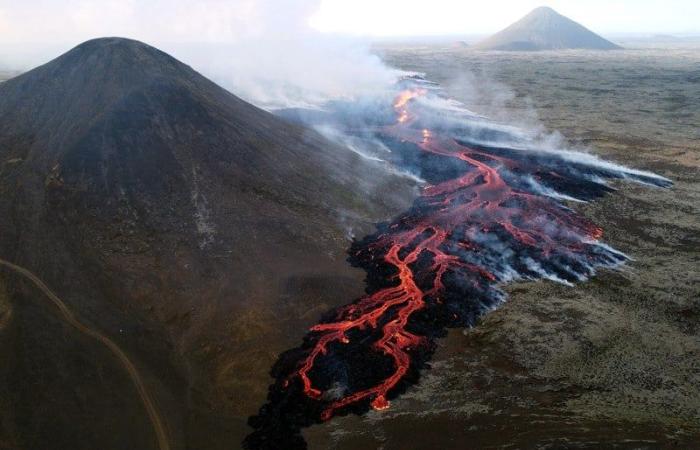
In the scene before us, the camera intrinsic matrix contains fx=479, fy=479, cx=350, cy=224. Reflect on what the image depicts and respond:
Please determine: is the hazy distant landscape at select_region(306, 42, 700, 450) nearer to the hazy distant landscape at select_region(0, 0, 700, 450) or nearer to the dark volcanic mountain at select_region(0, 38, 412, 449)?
the hazy distant landscape at select_region(0, 0, 700, 450)

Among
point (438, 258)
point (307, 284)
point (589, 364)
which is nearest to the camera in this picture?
point (589, 364)

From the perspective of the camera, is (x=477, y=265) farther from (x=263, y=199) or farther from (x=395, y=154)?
(x=395, y=154)

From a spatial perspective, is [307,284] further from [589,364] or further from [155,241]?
[589,364]

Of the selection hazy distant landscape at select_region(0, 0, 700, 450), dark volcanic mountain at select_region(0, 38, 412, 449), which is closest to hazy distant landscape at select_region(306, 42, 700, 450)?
hazy distant landscape at select_region(0, 0, 700, 450)

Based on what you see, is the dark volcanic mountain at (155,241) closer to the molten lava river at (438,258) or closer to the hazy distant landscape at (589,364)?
the molten lava river at (438,258)

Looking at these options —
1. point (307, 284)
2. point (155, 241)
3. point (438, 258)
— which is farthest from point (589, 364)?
point (155, 241)

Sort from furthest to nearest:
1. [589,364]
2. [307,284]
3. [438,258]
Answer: [438,258]
[307,284]
[589,364]

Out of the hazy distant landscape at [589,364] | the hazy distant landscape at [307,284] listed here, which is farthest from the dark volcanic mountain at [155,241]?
the hazy distant landscape at [589,364]
